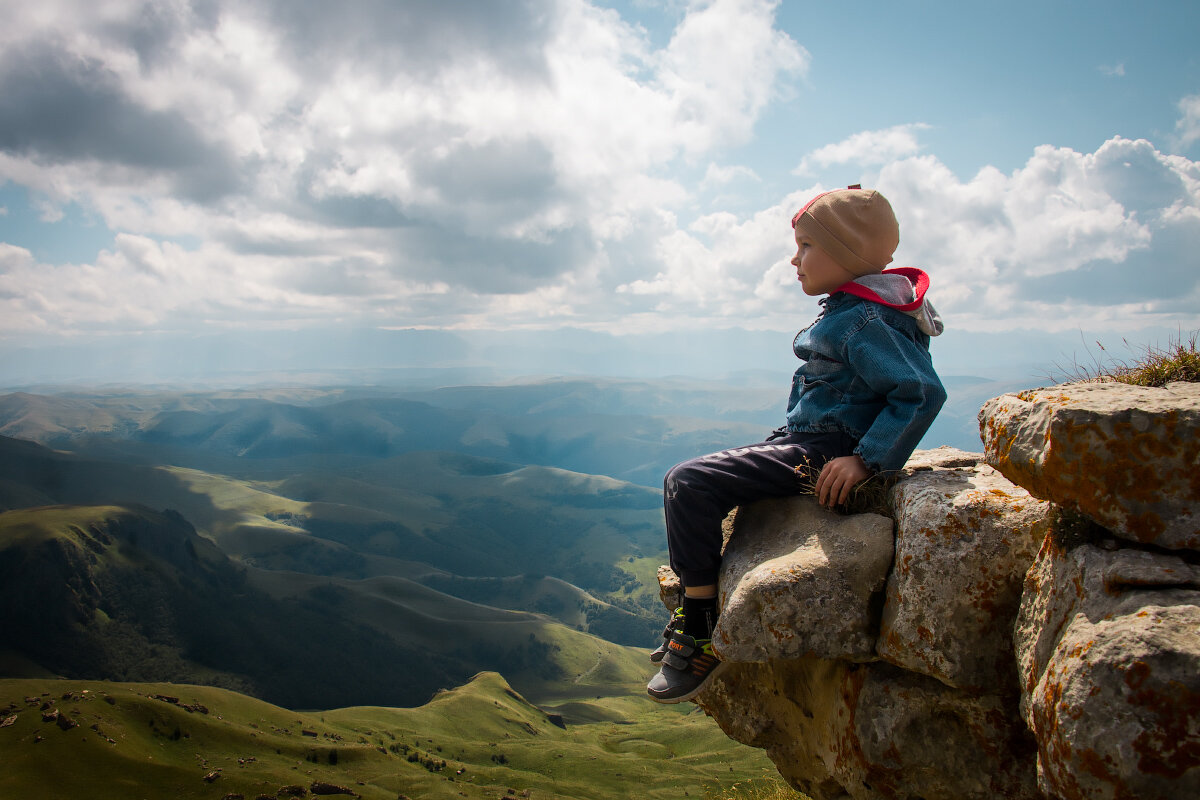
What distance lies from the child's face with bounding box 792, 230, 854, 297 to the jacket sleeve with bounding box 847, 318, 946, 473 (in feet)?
3.11

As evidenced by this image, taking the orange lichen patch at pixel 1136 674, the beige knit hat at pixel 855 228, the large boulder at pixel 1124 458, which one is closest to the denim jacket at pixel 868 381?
the beige knit hat at pixel 855 228

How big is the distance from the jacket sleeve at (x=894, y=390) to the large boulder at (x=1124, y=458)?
3.82 feet

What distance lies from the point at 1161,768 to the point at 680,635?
480cm

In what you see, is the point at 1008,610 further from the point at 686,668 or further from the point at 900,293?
the point at 686,668

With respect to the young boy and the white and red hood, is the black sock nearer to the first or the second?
the young boy

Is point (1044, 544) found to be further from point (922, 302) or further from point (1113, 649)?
point (922, 302)

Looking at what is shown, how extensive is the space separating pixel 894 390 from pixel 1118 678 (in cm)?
314

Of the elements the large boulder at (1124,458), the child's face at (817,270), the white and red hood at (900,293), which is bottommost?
the large boulder at (1124,458)

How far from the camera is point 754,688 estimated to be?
915 centimetres

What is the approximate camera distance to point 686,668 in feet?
24.6

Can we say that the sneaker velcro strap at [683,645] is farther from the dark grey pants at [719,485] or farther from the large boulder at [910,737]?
the large boulder at [910,737]

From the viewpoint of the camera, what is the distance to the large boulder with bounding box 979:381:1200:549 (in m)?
4.10

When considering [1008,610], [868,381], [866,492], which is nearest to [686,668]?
[866,492]

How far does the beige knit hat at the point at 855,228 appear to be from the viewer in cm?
707
